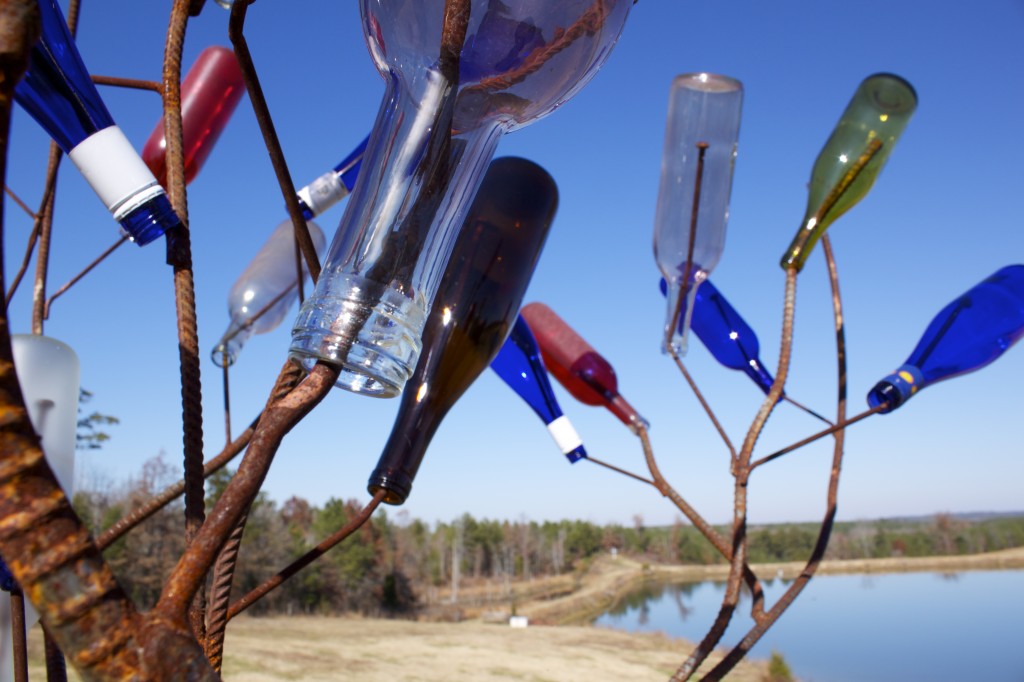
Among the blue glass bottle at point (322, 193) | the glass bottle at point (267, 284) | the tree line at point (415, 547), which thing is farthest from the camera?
the tree line at point (415, 547)

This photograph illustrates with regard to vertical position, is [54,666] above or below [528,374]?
below

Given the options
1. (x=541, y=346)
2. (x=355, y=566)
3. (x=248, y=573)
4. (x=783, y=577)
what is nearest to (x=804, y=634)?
(x=783, y=577)

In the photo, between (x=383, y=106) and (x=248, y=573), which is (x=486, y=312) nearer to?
(x=383, y=106)

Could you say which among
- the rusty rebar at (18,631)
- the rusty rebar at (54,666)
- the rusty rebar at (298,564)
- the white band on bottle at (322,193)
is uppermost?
the white band on bottle at (322,193)

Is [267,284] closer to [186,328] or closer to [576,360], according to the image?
[576,360]

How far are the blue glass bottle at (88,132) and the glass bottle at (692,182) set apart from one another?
0.48 metres

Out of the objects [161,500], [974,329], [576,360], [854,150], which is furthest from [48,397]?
[974,329]

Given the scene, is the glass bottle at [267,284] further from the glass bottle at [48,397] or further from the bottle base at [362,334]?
the bottle base at [362,334]

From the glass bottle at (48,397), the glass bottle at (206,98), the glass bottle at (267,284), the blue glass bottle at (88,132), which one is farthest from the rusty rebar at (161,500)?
the glass bottle at (267,284)

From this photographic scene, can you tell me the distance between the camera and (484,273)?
1.18 feet

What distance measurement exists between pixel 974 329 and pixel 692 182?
32cm

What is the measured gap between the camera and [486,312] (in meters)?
0.37

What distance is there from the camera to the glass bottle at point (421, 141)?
0.54ft

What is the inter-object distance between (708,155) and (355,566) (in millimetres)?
12121
